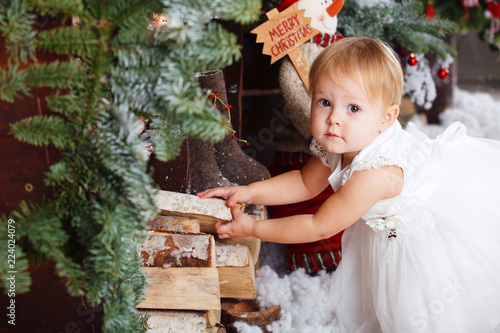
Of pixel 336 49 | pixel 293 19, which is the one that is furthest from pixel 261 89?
pixel 336 49

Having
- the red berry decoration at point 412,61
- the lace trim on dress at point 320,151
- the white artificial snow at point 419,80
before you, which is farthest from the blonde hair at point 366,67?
the white artificial snow at point 419,80

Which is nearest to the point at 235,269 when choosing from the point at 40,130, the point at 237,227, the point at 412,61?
the point at 237,227

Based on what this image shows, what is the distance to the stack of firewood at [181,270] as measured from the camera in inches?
34.8

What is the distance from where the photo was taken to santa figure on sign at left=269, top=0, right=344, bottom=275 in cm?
121

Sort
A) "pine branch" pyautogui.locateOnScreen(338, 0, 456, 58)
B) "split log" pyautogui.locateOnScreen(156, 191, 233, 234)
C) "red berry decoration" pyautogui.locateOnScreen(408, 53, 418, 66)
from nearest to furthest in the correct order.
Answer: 1. "split log" pyautogui.locateOnScreen(156, 191, 233, 234)
2. "pine branch" pyautogui.locateOnScreen(338, 0, 456, 58)
3. "red berry decoration" pyautogui.locateOnScreen(408, 53, 418, 66)

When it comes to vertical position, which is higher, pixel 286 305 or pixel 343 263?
pixel 343 263

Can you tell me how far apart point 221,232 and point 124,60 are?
1.72ft

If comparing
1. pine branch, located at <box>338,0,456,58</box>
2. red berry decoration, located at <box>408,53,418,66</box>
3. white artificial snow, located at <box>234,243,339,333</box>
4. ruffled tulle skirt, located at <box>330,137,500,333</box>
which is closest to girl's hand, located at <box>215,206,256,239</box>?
white artificial snow, located at <box>234,243,339,333</box>

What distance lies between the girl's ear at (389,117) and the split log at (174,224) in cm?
47

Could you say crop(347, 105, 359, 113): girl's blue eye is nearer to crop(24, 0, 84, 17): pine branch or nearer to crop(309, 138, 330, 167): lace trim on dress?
crop(309, 138, 330, 167): lace trim on dress

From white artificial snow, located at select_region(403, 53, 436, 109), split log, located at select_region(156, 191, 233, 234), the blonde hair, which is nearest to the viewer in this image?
the blonde hair

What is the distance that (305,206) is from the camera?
1382 mm

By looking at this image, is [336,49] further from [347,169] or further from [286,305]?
[286,305]

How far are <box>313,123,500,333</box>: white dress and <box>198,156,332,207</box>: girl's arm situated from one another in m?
0.09
